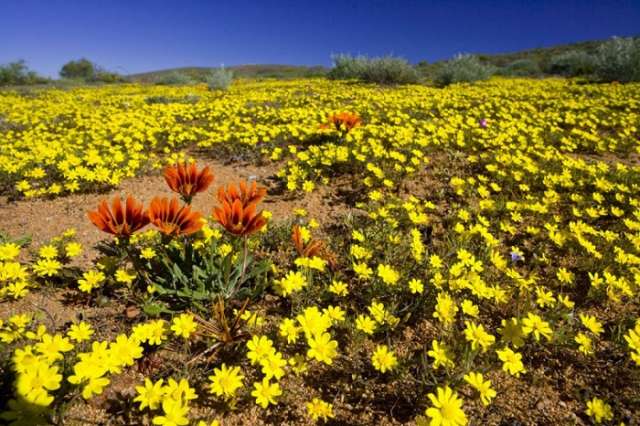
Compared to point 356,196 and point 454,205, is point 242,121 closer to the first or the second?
point 356,196

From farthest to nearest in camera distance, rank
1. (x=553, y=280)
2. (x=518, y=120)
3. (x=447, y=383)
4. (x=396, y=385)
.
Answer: (x=518, y=120)
(x=553, y=280)
(x=396, y=385)
(x=447, y=383)

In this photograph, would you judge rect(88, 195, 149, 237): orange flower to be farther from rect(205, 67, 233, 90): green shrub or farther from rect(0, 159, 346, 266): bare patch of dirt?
rect(205, 67, 233, 90): green shrub

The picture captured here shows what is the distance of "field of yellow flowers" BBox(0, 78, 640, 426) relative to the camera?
199cm

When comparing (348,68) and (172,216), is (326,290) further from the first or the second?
(348,68)

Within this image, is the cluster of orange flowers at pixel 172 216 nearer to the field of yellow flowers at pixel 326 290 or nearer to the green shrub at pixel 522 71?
the field of yellow flowers at pixel 326 290

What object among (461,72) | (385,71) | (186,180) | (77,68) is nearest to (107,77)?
(77,68)

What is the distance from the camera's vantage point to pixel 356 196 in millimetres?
4586

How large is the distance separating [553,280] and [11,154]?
714cm

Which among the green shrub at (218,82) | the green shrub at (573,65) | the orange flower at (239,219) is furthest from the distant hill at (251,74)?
the orange flower at (239,219)

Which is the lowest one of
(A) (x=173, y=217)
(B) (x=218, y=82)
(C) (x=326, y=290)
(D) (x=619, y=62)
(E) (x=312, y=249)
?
(C) (x=326, y=290)

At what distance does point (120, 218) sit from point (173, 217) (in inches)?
11.4

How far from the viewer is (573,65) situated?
19484 millimetres

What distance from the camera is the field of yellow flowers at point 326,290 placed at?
6.52 feet

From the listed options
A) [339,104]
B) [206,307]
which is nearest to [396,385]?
[206,307]
